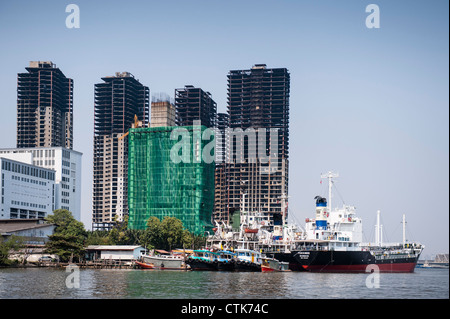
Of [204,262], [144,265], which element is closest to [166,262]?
[144,265]

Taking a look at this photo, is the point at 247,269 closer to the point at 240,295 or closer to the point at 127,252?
the point at 127,252

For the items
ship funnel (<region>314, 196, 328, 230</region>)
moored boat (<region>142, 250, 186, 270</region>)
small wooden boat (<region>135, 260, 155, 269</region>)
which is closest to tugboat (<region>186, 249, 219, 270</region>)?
moored boat (<region>142, 250, 186, 270</region>)

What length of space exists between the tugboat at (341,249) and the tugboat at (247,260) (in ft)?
25.1

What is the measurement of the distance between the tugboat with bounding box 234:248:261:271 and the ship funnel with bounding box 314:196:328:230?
543 inches

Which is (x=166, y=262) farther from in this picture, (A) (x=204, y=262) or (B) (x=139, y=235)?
(B) (x=139, y=235)

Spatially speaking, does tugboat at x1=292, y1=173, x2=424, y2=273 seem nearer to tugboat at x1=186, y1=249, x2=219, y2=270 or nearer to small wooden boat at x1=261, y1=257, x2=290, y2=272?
small wooden boat at x1=261, y1=257, x2=290, y2=272

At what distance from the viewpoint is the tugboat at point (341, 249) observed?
12106 centimetres

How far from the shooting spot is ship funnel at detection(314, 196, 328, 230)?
12712cm

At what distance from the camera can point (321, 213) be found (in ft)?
423

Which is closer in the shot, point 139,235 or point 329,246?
point 329,246

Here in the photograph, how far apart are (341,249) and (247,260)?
19.2 metres
